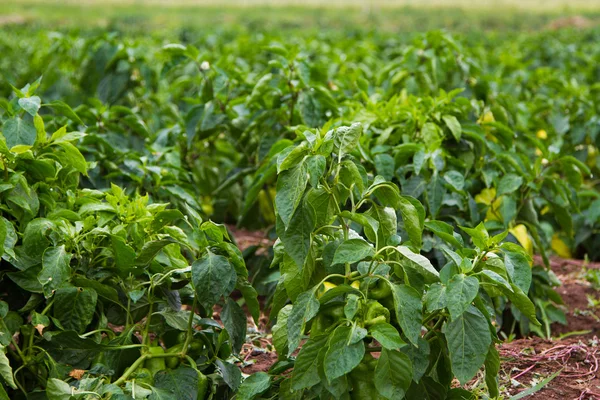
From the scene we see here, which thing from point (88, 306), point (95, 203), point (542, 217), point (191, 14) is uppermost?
point (95, 203)

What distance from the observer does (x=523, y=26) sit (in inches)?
1016

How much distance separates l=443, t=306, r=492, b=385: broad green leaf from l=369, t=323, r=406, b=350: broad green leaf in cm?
14

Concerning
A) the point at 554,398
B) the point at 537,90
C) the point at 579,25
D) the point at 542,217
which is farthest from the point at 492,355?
the point at 579,25

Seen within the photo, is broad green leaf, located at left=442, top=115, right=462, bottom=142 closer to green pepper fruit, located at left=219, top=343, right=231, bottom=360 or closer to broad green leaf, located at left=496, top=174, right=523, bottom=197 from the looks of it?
broad green leaf, located at left=496, top=174, right=523, bottom=197

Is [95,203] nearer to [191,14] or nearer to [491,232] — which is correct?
[491,232]

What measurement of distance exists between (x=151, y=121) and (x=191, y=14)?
26.6 meters

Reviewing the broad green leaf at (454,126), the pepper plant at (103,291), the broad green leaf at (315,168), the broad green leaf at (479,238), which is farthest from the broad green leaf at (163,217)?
the broad green leaf at (454,126)

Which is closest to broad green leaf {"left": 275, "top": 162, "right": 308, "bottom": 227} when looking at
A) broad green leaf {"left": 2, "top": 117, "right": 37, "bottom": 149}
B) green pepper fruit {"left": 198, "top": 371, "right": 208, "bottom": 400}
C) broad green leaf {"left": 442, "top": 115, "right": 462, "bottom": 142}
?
green pepper fruit {"left": 198, "top": 371, "right": 208, "bottom": 400}

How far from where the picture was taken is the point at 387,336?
206 cm

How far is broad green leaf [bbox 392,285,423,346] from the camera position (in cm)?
208

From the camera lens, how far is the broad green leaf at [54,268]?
2.40 m

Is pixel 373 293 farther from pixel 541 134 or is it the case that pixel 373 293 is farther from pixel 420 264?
pixel 541 134

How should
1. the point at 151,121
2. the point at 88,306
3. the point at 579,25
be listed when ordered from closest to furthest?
the point at 88,306 → the point at 151,121 → the point at 579,25

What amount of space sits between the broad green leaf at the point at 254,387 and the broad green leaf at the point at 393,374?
1.30ft
